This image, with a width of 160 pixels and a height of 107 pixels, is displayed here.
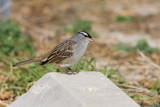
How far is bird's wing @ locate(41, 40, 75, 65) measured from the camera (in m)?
5.97

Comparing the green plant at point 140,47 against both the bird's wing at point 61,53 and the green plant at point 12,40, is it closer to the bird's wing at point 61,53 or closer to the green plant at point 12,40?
the green plant at point 12,40

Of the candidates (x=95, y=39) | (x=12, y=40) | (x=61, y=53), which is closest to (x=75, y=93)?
(x=61, y=53)

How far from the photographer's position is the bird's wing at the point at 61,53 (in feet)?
19.6

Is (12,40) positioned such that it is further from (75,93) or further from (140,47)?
(75,93)

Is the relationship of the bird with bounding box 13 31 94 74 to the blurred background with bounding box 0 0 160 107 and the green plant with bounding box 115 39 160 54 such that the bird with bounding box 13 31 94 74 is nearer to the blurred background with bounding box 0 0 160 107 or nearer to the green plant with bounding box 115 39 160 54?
the blurred background with bounding box 0 0 160 107

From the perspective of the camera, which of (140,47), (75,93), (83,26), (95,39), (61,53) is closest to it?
(75,93)

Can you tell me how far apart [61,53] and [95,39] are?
13.3 ft

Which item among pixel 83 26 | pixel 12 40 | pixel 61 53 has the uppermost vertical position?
Result: pixel 83 26

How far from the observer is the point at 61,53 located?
6.07 meters

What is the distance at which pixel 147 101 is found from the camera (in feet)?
20.3

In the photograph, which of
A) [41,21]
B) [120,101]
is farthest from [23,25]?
[120,101]

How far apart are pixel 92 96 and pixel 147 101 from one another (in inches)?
83.7

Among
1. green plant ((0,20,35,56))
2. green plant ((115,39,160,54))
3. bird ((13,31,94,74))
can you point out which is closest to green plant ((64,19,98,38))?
green plant ((115,39,160,54))

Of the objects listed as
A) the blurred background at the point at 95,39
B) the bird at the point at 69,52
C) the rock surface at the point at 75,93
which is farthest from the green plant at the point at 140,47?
the rock surface at the point at 75,93
